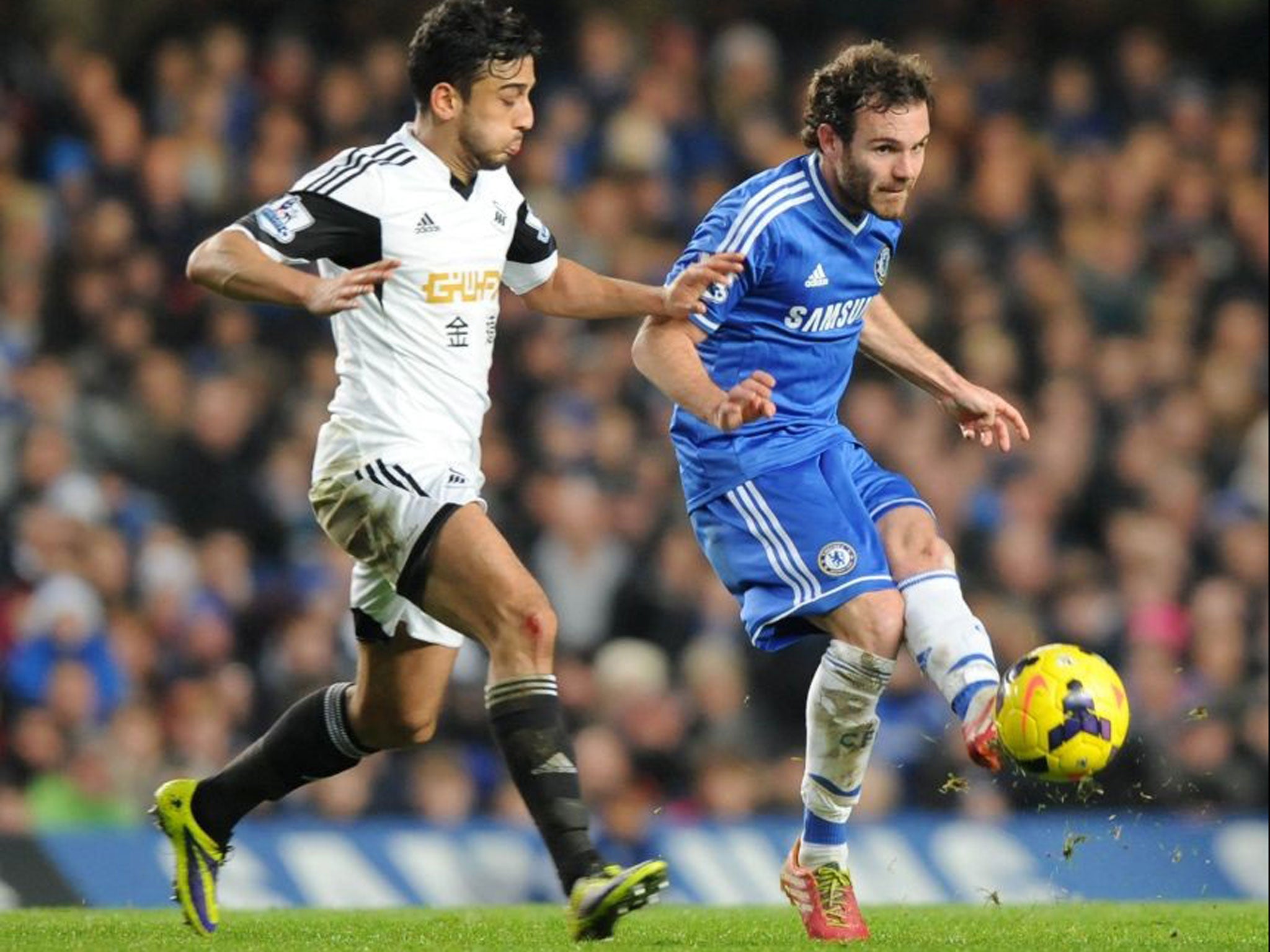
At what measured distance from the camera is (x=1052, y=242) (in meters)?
13.3

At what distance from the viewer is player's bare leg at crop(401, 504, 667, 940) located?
5.62 m

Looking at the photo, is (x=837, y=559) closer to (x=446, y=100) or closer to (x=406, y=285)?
(x=406, y=285)

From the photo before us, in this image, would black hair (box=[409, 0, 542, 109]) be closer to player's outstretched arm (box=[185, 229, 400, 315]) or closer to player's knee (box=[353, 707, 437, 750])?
player's outstretched arm (box=[185, 229, 400, 315])

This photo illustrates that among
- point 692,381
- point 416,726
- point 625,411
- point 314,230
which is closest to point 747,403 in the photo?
point 692,381

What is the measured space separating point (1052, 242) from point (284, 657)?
216 inches

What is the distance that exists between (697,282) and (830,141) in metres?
0.65

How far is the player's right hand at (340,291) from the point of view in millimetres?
5543

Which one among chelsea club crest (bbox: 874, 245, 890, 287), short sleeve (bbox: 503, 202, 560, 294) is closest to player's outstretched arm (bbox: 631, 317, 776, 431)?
short sleeve (bbox: 503, 202, 560, 294)

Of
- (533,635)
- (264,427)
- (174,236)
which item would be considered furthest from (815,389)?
(174,236)

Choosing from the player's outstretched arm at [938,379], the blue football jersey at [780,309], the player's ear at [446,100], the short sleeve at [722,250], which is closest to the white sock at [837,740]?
the blue football jersey at [780,309]

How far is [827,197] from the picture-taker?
21.1ft

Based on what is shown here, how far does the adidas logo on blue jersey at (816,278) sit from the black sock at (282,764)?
71.8 inches

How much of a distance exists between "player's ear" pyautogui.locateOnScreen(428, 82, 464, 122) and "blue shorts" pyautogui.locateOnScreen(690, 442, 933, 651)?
1332 millimetres

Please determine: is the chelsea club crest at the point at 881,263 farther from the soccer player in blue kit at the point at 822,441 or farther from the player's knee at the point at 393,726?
the player's knee at the point at 393,726
